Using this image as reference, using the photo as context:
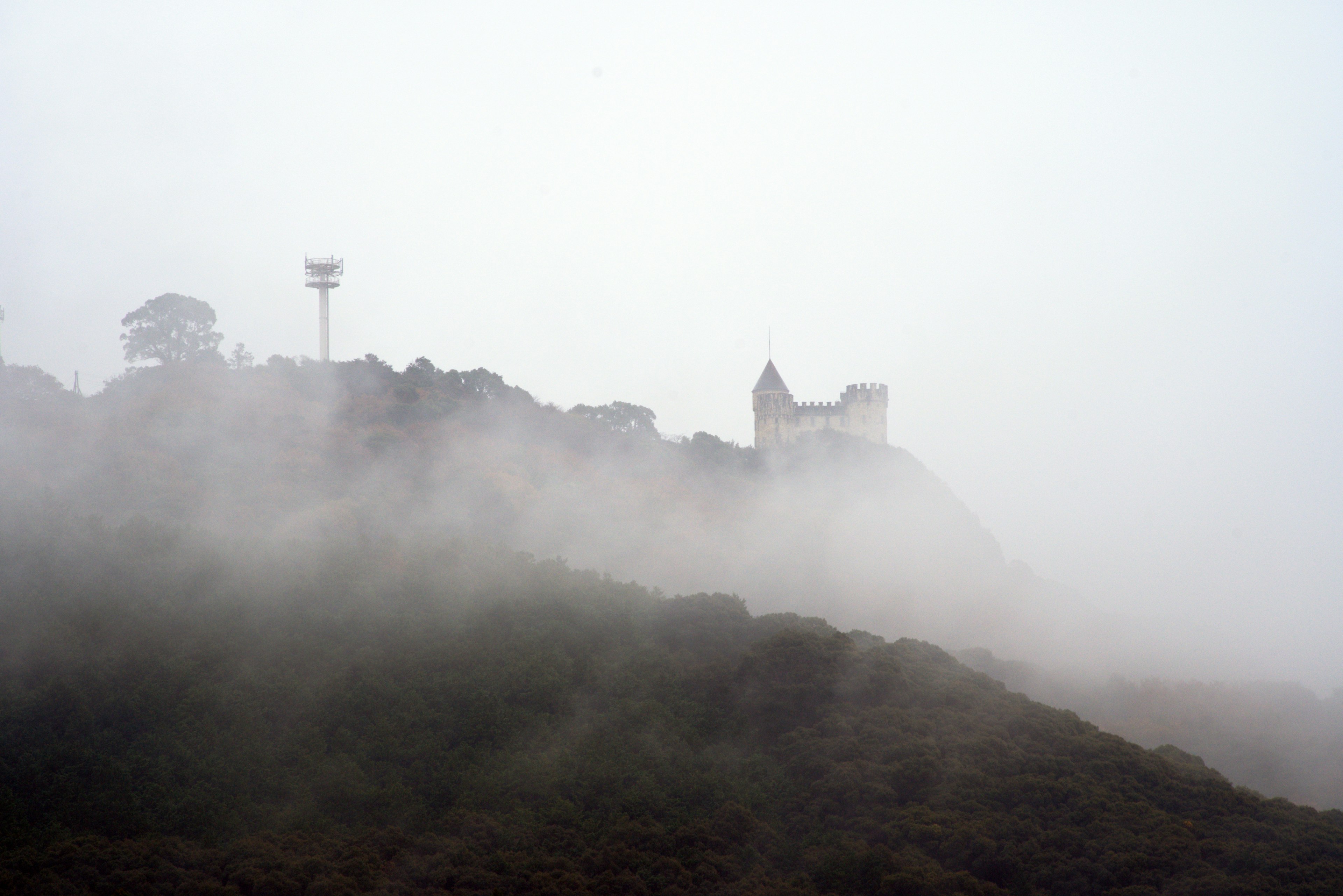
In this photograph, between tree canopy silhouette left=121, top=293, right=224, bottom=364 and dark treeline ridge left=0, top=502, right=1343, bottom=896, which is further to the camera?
tree canopy silhouette left=121, top=293, right=224, bottom=364

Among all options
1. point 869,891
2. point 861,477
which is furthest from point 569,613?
point 861,477

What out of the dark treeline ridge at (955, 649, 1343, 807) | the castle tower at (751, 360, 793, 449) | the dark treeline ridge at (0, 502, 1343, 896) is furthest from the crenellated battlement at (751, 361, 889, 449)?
the dark treeline ridge at (0, 502, 1343, 896)

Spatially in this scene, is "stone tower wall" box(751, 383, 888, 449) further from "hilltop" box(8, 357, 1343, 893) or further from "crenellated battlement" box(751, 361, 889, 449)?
"hilltop" box(8, 357, 1343, 893)

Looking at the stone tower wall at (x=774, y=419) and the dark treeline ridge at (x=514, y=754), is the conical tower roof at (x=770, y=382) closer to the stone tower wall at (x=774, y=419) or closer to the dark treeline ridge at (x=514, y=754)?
the stone tower wall at (x=774, y=419)

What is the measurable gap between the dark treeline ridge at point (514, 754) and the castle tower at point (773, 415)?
3632 cm

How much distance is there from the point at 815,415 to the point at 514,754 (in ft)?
147

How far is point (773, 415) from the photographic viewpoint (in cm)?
5947

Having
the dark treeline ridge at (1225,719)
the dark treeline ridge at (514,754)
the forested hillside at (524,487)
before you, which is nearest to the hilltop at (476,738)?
the dark treeline ridge at (514,754)

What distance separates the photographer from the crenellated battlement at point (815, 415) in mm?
59188

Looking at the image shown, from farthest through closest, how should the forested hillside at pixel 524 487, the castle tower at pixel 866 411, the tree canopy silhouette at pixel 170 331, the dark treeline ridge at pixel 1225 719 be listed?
1. the castle tower at pixel 866 411
2. the tree canopy silhouette at pixel 170 331
3. the forested hillside at pixel 524 487
4. the dark treeline ridge at pixel 1225 719

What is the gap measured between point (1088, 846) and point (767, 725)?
6.49 meters

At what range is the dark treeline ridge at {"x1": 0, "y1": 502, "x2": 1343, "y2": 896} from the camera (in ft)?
47.6

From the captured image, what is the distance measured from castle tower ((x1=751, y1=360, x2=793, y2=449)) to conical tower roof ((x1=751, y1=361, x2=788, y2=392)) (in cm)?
3

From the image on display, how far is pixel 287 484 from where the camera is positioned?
31.7 metres
